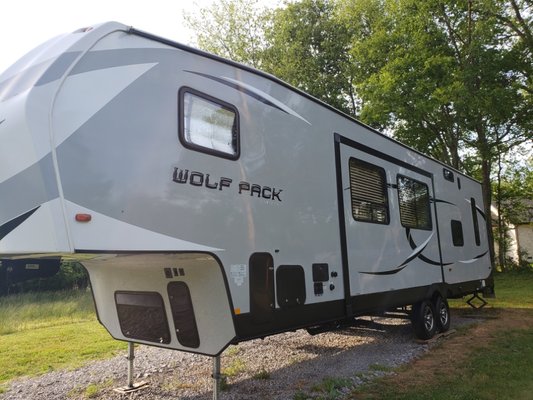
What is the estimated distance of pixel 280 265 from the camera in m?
4.48

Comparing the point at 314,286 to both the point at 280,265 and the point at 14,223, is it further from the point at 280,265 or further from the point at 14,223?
the point at 14,223

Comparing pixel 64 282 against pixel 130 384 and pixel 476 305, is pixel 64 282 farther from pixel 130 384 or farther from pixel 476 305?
pixel 476 305

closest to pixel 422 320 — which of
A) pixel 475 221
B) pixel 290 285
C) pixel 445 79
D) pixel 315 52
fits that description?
pixel 290 285

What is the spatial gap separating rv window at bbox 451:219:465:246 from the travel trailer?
332 centimetres

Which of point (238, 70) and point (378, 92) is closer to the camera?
point (238, 70)

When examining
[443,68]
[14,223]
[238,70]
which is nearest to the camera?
[14,223]

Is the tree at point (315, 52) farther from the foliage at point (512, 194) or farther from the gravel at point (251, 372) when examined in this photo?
the gravel at point (251, 372)

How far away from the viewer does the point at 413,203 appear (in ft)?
25.1

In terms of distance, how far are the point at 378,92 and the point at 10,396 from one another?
47.8ft

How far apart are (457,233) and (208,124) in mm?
7193

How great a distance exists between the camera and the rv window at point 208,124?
3.76 m

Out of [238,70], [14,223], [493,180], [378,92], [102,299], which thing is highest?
[378,92]

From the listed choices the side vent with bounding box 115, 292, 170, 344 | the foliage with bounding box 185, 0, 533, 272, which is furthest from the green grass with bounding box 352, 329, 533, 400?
the foliage with bounding box 185, 0, 533, 272

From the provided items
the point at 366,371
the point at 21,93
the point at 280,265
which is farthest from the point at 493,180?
the point at 21,93
